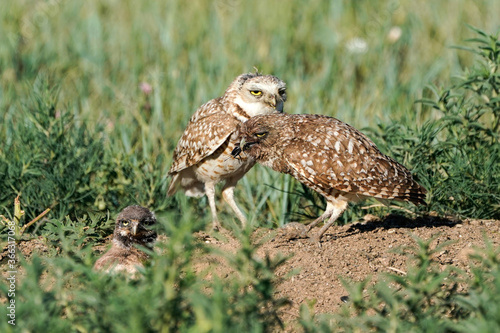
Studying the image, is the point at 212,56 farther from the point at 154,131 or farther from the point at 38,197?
the point at 38,197

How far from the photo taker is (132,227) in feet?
16.5

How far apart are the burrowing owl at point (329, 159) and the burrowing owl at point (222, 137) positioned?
1.40 feet

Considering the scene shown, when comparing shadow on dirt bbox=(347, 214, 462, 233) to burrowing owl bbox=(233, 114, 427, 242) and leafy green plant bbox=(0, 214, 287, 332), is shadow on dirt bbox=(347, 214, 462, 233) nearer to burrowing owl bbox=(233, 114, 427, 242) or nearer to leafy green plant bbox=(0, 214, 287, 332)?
burrowing owl bbox=(233, 114, 427, 242)

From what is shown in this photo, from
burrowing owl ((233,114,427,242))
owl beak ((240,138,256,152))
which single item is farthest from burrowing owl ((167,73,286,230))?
burrowing owl ((233,114,427,242))

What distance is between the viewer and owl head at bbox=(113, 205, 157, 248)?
5062 mm

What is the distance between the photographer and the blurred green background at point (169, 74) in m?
6.36

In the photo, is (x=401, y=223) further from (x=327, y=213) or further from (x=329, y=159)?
(x=329, y=159)

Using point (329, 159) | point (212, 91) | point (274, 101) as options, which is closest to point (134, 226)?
point (329, 159)

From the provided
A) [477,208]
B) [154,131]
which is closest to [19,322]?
[477,208]

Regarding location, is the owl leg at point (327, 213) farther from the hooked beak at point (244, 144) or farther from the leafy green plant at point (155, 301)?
the leafy green plant at point (155, 301)

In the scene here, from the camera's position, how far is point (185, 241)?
3.22 meters

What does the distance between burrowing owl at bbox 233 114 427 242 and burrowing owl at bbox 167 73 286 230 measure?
43 centimetres

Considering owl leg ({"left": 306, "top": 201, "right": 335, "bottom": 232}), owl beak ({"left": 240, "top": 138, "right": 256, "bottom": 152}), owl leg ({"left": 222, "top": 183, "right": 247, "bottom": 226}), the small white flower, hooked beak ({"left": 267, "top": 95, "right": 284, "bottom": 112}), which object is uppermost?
hooked beak ({"left": 267, "top": 95, "right": 284, "bottom": 112})

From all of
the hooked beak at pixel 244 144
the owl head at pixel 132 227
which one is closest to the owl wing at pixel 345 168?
the hooked beak at pixel 244 144
